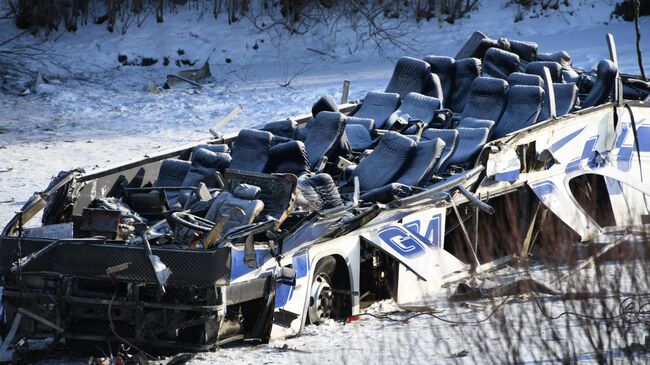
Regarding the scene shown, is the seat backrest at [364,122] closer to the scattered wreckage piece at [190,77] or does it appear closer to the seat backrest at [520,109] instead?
the seat backrest at [520,109]

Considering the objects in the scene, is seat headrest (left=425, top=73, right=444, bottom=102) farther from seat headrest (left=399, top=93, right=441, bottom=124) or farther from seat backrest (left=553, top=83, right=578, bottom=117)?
seat backrest (left=553, top=83, right=578, bottom=117)

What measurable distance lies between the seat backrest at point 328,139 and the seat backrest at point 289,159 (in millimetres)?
450

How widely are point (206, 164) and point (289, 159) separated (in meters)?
0.80

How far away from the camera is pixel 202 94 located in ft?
66.3

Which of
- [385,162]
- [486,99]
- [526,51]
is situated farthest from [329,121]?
[526,51]

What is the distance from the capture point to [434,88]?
42.0ft

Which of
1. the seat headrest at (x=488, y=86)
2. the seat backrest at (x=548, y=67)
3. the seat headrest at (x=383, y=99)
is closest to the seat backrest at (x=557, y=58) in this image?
the seat backrest at (x=548, y=67)

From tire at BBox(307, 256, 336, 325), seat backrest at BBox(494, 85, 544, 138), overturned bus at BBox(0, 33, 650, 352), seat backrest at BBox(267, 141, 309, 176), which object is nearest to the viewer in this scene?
overturned bus at BBox(0, 33, 650, 352)

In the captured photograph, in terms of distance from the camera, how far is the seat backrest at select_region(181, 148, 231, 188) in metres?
10.3

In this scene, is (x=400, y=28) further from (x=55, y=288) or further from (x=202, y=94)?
(x=55, y=288)

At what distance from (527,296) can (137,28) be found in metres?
18.3

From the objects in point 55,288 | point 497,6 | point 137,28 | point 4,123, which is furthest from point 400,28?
point 55,288

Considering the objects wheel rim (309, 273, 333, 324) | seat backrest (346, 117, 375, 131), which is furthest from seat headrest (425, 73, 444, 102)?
wheel rim (309, 273, 333, 324)

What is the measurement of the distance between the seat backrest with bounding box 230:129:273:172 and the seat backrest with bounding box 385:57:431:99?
9.59 ft
